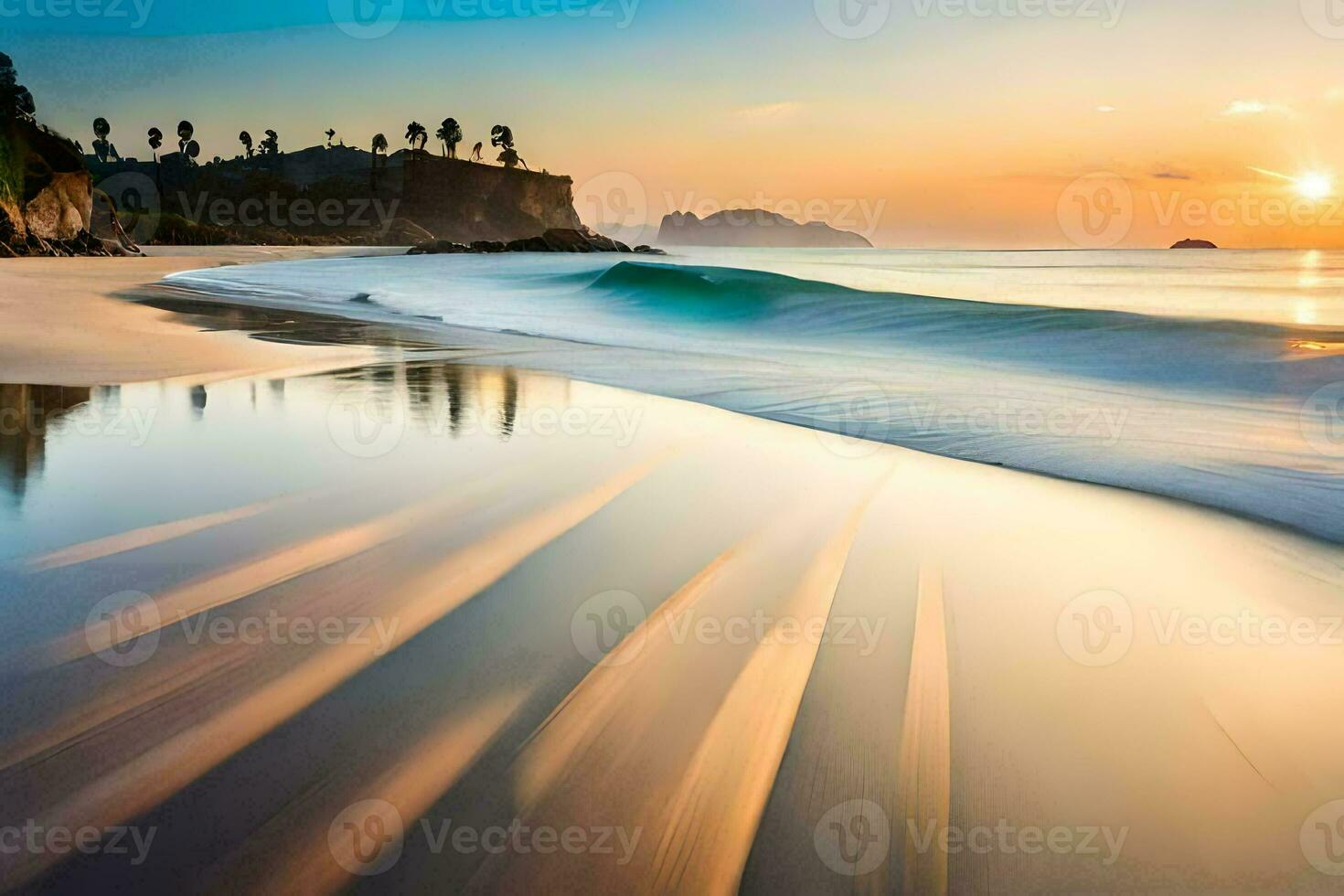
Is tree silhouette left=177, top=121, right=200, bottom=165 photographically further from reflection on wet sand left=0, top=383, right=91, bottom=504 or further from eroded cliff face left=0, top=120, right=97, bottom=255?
reflection on wet sand left=0, top=383, right=91, bottom=504

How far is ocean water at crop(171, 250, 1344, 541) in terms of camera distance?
6195mm

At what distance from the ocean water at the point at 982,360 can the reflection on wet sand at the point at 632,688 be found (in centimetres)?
157

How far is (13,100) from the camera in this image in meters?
51.9

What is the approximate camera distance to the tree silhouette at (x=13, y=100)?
5094 cm

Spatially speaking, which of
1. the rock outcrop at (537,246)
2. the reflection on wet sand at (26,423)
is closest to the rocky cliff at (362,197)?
the rock outcrop at (537,246)

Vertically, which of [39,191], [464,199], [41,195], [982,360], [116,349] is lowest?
[116,349]

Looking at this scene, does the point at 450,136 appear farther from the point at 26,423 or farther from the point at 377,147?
the point at 26,423

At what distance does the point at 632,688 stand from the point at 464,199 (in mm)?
158873

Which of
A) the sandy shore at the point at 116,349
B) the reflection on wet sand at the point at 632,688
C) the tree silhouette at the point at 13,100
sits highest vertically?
the tree silhouette at the point at 13,100

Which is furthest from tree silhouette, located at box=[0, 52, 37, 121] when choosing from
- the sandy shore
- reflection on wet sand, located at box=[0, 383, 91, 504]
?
reflection on wet sand, located at box=[0, 383, 91, 504]

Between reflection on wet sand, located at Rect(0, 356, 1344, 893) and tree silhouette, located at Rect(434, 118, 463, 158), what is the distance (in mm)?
156440

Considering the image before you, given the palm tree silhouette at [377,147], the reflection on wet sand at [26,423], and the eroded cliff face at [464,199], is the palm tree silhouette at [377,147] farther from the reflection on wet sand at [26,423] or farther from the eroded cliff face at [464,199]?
the reflection on wet sand at [26,423]

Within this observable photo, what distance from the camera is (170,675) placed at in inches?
101

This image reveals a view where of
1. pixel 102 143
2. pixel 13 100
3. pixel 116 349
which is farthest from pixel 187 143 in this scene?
pixel 116 349
